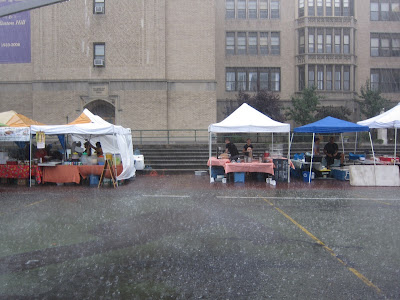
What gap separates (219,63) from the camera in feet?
116

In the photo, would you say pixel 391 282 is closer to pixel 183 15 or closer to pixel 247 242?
pixel 247 242

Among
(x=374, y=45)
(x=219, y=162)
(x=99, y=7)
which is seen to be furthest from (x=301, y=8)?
(x=219, y=162)

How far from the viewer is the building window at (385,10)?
3562 cm

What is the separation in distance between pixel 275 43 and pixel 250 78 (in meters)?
4.18

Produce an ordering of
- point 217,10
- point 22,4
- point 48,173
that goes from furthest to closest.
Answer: point 217,10 → point 48,173 → point 22,4

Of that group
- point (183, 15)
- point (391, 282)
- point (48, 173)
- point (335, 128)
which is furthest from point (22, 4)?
point (183, 15)

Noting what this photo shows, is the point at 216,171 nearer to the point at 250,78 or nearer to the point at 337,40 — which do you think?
the point at 250,78

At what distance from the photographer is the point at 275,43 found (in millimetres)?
35406

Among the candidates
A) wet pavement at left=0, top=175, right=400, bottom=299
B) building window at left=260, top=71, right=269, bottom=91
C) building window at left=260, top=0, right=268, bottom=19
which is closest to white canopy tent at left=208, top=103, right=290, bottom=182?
wet pavement at left=0, top=175, right=400, bottom=299

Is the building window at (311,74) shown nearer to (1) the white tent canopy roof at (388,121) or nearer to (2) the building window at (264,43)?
(2) the building window at (264,43)

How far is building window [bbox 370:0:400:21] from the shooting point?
35.6m

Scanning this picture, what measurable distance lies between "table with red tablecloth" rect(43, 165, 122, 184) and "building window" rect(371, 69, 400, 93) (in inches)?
1234

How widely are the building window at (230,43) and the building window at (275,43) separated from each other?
3.79 meters

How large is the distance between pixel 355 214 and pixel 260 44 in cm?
2935
